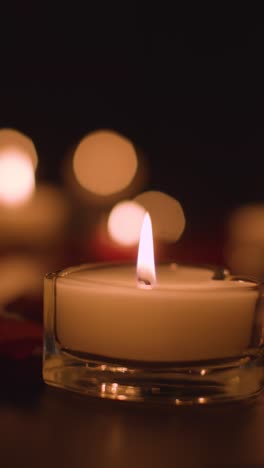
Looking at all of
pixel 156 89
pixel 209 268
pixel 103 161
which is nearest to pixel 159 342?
pixel 209 268

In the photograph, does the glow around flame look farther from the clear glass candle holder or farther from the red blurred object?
the red blurred object

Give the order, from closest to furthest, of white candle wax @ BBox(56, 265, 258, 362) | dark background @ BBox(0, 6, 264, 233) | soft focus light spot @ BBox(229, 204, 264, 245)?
white candle wax @ BBox(56, 265, 258, 362) → dark background @ BBox(0, 6, 264, 233) → soft focus light spot @ BBox(229, 204, 264, 245)

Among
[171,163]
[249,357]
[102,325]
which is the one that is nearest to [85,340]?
[102,325]

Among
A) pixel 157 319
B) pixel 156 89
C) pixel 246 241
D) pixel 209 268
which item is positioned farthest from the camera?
→ pixel 246 241

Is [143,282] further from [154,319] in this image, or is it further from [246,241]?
[246,241]

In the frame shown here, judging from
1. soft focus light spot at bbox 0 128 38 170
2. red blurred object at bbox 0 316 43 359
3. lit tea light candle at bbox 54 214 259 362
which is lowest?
red blurred object at bbox 0 316 43 359

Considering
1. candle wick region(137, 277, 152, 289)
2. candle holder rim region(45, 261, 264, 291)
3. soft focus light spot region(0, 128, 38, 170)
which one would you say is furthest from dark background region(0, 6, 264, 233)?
candle wick region(137, 277, 152, 289)
